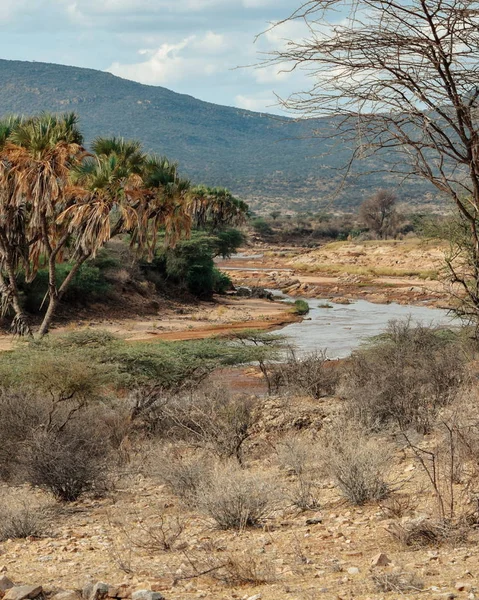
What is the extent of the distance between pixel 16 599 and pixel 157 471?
4.00m

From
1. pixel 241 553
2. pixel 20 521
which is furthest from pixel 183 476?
pixel 241 553

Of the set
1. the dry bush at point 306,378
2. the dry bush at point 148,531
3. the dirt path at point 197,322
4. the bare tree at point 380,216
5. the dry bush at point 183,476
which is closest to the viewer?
the dry bush at point 148,531

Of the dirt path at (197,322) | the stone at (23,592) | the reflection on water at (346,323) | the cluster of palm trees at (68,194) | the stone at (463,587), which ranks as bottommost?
the dirt path at (197,322)

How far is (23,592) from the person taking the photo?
18.5ft

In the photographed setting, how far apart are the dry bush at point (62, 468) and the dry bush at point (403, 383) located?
4.37 m

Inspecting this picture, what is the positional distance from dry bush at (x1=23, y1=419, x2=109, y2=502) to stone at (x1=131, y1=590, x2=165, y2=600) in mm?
4332

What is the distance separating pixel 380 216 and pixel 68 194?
77.3 m

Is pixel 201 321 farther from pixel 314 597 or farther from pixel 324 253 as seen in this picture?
pixel 324 253

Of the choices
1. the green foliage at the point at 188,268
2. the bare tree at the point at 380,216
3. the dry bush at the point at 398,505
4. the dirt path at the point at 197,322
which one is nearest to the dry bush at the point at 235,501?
the dry bush at the point at 398,505

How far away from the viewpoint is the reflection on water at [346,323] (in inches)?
1176

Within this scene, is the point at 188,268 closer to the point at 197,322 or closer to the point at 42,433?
the point at 197,322

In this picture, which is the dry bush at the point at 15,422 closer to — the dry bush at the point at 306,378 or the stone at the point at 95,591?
the stone at the point at 95,591

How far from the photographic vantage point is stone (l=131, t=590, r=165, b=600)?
5.37 m

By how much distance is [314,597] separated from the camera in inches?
201
